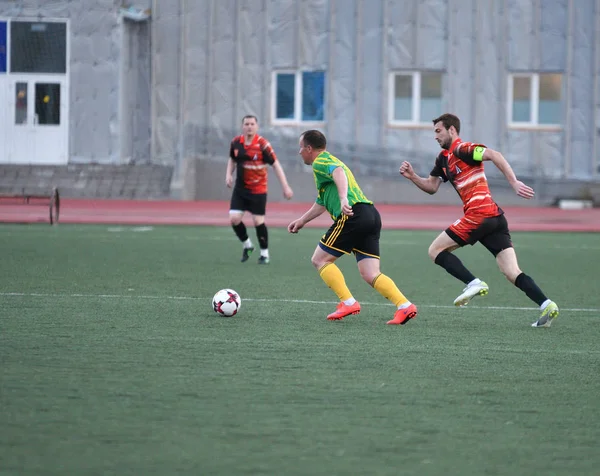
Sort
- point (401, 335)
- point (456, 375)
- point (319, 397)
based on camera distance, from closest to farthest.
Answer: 1. point (319, 397)
2. point (456, 375)
3. point (401, 335)

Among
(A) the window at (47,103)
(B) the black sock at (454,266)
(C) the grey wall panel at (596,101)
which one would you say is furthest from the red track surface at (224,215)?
(B) the black sock at (454,266)

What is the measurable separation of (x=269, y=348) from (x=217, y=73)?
26316mm

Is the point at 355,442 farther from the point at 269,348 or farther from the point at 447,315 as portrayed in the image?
the point at 447,315

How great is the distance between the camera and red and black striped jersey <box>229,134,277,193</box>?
1570 centimetres

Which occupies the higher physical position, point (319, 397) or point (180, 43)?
point (180, 43)

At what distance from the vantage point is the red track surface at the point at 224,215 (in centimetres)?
2438

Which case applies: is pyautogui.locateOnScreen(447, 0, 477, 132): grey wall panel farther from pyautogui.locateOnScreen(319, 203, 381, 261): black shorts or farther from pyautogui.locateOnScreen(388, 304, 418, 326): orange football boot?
pyautogui.locateOnScreen(388, 304, 418, 326): orange football boot

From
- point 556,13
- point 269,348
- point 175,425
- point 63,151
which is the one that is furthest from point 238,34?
point 175,425

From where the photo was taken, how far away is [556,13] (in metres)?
33.0

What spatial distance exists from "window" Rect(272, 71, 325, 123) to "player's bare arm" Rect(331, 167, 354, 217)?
24683 mm

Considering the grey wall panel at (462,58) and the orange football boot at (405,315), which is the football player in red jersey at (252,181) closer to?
the orange football boot at (405,315)

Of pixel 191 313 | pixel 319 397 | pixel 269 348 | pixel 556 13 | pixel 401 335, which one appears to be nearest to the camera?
pixel 319 397

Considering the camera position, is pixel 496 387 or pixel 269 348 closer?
pixel 496 387

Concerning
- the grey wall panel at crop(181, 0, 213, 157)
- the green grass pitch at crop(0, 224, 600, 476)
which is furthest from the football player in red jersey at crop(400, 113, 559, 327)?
the grey wall panel at crop(181, 0, 213, 157)
